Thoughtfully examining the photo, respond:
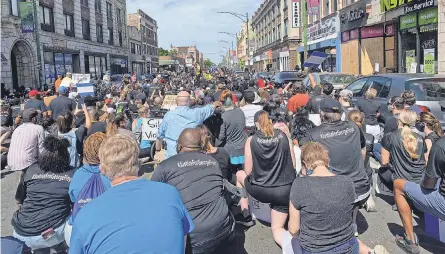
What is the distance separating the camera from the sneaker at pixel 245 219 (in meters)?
5.54

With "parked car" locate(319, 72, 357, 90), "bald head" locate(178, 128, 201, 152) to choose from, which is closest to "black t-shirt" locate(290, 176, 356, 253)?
"bald head" locate(178, 128, 201, 152)

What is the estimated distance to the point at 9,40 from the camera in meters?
26.9

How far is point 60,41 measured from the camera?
35344mm

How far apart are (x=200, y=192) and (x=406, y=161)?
2748 millimetres

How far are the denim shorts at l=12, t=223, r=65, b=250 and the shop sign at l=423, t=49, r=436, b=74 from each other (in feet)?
58.7

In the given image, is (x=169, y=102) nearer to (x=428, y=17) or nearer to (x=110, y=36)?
(x=428, y=17)

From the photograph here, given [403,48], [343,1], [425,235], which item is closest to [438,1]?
[403,48]

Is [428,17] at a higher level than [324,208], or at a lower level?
higher

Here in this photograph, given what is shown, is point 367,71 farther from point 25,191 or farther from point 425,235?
point 25,191

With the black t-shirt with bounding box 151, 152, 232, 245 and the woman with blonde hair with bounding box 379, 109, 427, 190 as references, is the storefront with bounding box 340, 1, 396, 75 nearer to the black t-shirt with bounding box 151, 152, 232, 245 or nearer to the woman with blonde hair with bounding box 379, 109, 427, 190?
the woman with blonde hair with bounding box 379, 109, 427, 190

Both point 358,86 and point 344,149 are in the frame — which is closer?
point 344,149

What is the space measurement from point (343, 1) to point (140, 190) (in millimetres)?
28945

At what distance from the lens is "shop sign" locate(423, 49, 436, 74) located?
1802 centimetres

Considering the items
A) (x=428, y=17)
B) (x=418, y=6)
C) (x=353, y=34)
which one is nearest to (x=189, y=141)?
(x=428, y=17)
